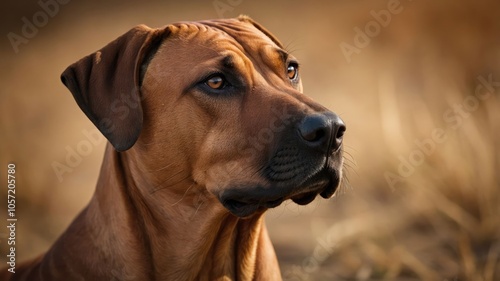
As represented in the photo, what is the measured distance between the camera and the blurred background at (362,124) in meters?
6.67

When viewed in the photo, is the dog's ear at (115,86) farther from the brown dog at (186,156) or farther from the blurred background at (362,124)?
the blurred background at (362,124)

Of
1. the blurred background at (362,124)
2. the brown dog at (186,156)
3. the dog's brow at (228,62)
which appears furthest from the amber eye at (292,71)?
the blurred background at (362,124)

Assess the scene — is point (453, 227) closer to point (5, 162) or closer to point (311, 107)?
point (311, 107)

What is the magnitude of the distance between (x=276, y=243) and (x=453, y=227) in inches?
64.7

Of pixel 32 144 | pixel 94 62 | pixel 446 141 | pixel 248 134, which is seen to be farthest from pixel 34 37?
pixel 248 134

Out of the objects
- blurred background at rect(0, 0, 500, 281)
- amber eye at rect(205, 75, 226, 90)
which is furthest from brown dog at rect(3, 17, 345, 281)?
blurred background at rect(0, 0, 500, 281)

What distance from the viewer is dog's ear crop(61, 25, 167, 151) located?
3.77m

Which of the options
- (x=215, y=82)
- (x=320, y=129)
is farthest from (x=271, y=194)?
(x=215, y=82)

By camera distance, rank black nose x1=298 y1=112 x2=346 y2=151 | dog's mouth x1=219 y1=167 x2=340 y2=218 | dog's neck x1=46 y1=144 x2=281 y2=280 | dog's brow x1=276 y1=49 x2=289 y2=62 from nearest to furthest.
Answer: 1. black nose x1=298 y1=112 x2=346 y2=151
2. dog's mouth x1=219 y1=167 x2=340 y2=218
3. dog's neck x1=46 y1=144 x2=281 y2=280
4. dog's brow x1=276 y1=49 x2=289 y2=62

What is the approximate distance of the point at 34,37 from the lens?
929cm

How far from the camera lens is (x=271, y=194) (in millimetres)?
3568

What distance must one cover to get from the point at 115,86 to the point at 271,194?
3.27 feet

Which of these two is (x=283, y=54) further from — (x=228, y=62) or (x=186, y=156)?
(x=186, y=156)

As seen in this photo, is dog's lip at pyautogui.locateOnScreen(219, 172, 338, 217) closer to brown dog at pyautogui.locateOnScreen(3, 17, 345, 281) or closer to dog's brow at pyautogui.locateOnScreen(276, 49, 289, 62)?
brown dog at pyautogui.locateOnScreen(3, 17, 345, 281)
